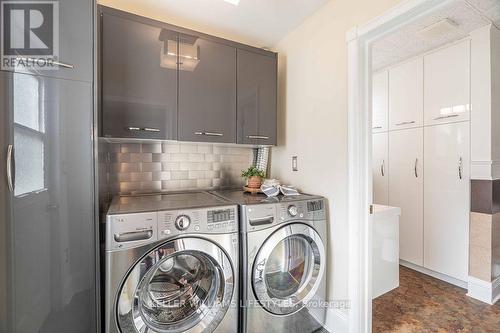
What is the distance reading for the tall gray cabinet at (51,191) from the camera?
A: 1.00m

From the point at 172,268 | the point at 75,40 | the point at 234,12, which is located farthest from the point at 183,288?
the point at 234,12

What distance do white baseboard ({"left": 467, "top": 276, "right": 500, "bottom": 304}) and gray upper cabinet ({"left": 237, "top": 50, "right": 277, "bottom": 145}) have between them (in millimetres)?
2251

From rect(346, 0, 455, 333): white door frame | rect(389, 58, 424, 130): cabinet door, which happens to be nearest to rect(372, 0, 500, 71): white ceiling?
rect(389, 58, 424, 130): cabinet door

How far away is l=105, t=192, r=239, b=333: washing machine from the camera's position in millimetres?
1150

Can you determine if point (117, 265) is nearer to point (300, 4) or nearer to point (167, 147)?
point (167, 147)

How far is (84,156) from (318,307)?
1.76 metres

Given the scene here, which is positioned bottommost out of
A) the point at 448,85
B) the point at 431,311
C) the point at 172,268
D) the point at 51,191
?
the point at 431,311

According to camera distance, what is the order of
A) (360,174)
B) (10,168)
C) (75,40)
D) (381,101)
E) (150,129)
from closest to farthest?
(10,168) < (75,40) < (360,174) < (150,129) < (381,101)

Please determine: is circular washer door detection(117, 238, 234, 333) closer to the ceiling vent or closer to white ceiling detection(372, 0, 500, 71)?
white ceiling detection(372, 0, 500, 71)

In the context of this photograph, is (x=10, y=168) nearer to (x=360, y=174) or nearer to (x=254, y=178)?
(x=254, y=178)

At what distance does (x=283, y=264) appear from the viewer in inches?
65.1

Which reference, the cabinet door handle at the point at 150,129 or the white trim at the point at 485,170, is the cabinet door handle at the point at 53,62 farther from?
the white trim at the point at 485,170

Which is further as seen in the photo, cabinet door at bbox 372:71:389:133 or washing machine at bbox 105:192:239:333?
cabinet door at bbox 372:71:389:133

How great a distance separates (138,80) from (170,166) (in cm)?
76
